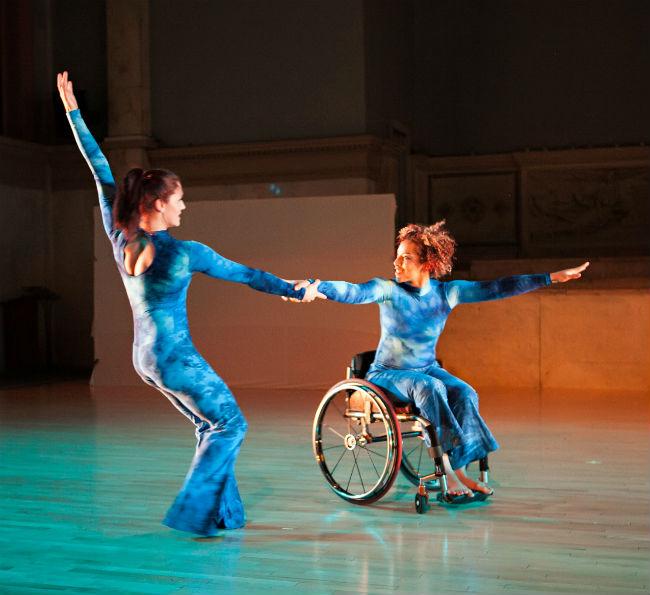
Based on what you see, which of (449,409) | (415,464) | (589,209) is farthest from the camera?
(589,209)

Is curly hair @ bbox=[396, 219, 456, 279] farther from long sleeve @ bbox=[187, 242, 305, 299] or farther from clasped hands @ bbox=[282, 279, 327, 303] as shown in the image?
long sleeve @ bbox=[187, 242, 305, 299]

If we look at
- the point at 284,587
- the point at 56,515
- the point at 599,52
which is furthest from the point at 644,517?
the point at 599,52

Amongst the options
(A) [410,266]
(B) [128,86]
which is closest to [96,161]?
(A) [410,266]

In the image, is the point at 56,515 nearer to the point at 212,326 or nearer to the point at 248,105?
the point at 212,326

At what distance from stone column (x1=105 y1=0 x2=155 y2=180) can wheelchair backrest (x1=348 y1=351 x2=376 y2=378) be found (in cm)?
758

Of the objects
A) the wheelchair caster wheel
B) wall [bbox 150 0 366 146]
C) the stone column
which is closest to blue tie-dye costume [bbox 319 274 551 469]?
the wheelchair caster wheel

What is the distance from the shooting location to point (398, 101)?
12.7 m

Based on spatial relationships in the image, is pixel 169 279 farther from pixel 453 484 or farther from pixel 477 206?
pixel 477 206

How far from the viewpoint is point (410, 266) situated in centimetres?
473

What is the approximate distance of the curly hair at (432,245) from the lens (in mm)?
4727

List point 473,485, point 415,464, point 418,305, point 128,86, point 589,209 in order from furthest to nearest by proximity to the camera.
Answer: point 589,209 < point 128,86 < point 415,464 < point 418,305 < point 473,485

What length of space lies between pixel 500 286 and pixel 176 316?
5.06 feet

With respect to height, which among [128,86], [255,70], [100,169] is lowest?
[100,169]

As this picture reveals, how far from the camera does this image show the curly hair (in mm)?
4727
